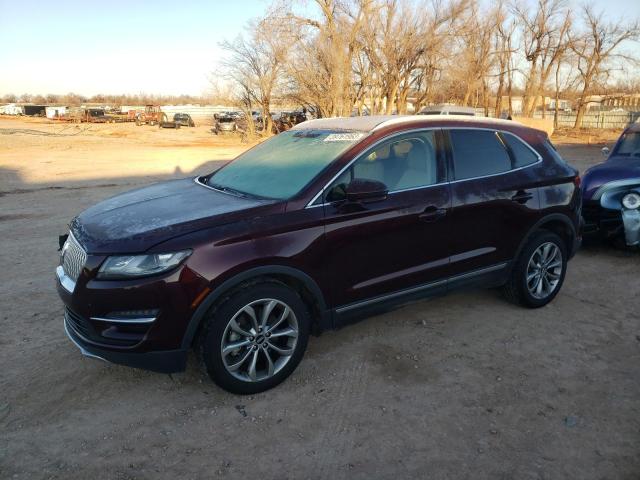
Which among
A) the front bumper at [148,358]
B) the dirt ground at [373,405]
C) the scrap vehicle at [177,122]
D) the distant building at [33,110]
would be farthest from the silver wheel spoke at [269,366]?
the distant building at [33,110]

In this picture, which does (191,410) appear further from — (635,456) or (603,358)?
(603,358)

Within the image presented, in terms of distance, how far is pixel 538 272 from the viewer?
462 cm

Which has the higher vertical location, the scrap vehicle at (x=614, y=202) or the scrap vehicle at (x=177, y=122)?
the scrap vehicle at (x=177, y=122)

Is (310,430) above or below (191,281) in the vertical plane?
below

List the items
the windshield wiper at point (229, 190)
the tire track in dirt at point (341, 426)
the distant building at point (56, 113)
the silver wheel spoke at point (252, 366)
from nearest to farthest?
the tire track in dirt at point (341, 426)
the silver wheel spoke at point (252, 366)
the windshield wiper at point (229, 190)
the distant building at point (56, 113)

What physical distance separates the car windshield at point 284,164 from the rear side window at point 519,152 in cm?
151

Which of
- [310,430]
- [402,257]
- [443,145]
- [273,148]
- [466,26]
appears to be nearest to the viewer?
[310,430]

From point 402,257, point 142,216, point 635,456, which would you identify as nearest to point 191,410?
point 142,216

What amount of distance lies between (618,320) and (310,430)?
3.13m

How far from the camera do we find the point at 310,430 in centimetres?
297

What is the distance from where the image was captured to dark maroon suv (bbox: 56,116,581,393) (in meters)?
2.95

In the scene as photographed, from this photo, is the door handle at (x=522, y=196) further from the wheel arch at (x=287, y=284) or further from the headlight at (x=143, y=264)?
the headlight at (x=143, y=264)

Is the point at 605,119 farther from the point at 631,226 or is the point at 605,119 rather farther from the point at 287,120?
the point at 631,226

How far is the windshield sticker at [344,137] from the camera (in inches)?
147
